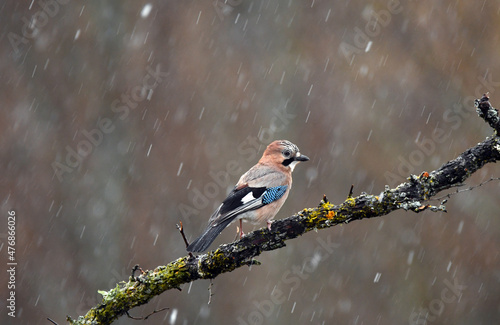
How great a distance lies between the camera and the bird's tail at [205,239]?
198 inches

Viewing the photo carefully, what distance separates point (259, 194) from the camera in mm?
6277

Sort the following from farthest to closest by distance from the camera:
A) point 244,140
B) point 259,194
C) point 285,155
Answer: point 244,140, point 285,155, point 259,194

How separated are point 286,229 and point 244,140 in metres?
11.2

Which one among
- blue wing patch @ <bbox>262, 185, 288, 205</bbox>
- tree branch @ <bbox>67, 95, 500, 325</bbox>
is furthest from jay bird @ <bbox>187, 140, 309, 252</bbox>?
tree branch @ <bbox>67, 95, 500, 325</bbox>

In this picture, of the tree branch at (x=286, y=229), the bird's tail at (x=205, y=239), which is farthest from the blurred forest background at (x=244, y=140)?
the tree branch at (x=286, y=229)

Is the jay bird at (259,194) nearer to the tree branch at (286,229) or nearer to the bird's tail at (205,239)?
the bird's tail at (205,239)

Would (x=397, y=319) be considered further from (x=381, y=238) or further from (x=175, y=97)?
(x=175, y=97)

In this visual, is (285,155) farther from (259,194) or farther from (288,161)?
(259,194)

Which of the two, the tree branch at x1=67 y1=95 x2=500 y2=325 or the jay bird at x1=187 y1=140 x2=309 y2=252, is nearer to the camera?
the tree branch at x1=67 y1=95 x2=500 y2=325

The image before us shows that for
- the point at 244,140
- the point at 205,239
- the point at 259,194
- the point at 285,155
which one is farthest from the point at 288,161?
the point at 244,140

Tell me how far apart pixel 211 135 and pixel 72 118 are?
4.24 metres

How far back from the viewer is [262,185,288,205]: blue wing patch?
6263mm

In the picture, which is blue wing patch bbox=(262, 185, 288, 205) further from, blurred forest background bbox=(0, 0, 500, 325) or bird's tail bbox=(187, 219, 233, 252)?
blurred forest background bbox=(0, 0, 500, 325)

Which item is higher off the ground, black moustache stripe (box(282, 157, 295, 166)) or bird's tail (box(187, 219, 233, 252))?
black moustache stripe (box(282, 157, 295, 166))
